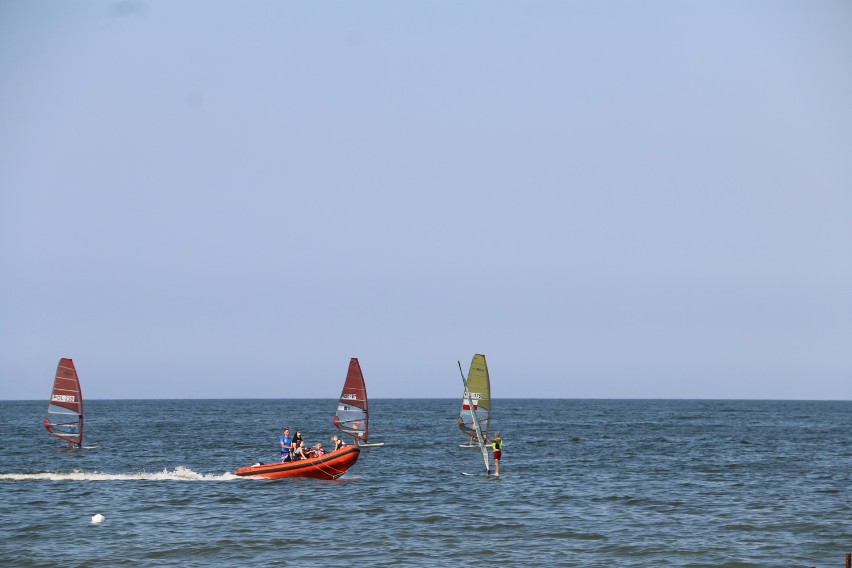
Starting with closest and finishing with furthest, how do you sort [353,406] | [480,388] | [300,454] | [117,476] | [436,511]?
[436,511] < [300,454] < [117,476] < [353,406] < [480,388]

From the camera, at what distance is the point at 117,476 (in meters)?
51.3

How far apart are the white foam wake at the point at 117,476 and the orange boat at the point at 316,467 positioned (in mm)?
2735

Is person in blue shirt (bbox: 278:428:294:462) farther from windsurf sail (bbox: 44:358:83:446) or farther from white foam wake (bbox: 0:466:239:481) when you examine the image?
windsurf sail (bbox: 44:358:83:446)

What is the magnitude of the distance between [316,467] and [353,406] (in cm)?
982

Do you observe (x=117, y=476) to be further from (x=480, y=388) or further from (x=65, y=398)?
(x=480, y=388)

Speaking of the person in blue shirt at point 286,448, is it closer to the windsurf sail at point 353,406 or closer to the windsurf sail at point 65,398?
the windsurf sail at point 353,406

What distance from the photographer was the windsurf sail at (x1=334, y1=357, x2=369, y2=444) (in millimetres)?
57469

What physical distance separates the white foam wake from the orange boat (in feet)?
8.97

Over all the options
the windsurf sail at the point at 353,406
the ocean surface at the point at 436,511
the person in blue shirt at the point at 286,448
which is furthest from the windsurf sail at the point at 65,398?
the person in blue shirt at the point at 286,448

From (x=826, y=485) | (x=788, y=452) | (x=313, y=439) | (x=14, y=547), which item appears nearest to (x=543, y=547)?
(x=14, y=547)

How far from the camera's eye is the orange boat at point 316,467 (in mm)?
48156

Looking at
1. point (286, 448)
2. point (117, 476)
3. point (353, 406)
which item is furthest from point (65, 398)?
point (286, 448)

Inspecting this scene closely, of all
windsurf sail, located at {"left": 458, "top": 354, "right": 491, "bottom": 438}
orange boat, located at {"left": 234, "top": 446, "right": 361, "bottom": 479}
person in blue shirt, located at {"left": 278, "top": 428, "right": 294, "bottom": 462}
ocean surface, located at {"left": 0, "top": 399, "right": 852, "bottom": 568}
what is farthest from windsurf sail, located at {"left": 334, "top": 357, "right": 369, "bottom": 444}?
windsurf sail, located at {"left": 458, "top": 354, "right": 491, "bottom": 438}

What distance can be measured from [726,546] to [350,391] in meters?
29.6
